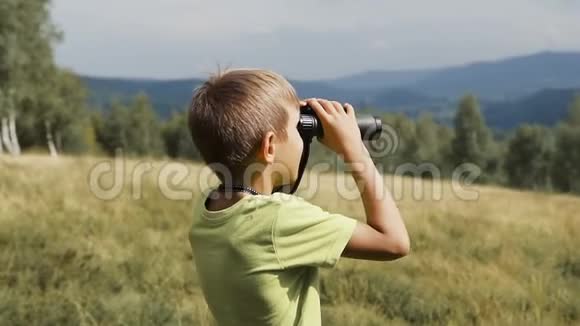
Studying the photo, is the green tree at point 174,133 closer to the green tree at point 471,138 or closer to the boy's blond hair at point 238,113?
the green tree at point 471,138

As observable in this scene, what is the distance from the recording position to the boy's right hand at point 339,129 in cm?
168

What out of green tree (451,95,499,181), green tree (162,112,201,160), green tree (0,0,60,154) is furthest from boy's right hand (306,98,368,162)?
green tree (162,112,201,160)

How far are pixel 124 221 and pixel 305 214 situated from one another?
5.42 metres

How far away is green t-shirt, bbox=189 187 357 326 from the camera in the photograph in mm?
1625

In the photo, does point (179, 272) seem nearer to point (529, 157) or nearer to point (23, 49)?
point (23, 49)

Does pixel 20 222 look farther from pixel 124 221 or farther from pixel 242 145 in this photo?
pixel 242 145

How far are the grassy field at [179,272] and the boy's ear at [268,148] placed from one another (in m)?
2.46

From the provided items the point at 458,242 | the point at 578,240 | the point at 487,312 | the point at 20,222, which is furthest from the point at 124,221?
the point at 578,240

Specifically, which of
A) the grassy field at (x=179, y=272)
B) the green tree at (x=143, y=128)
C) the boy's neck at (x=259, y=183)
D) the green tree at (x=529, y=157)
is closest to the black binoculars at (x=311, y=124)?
the boy's neck at (x=259, y=183)

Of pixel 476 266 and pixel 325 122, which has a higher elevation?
pixel 325 122

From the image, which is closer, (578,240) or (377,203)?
(377,203)

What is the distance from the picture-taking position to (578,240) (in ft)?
23.7

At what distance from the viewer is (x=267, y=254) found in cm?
164

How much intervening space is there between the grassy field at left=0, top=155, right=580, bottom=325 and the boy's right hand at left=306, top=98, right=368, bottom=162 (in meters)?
2.46
